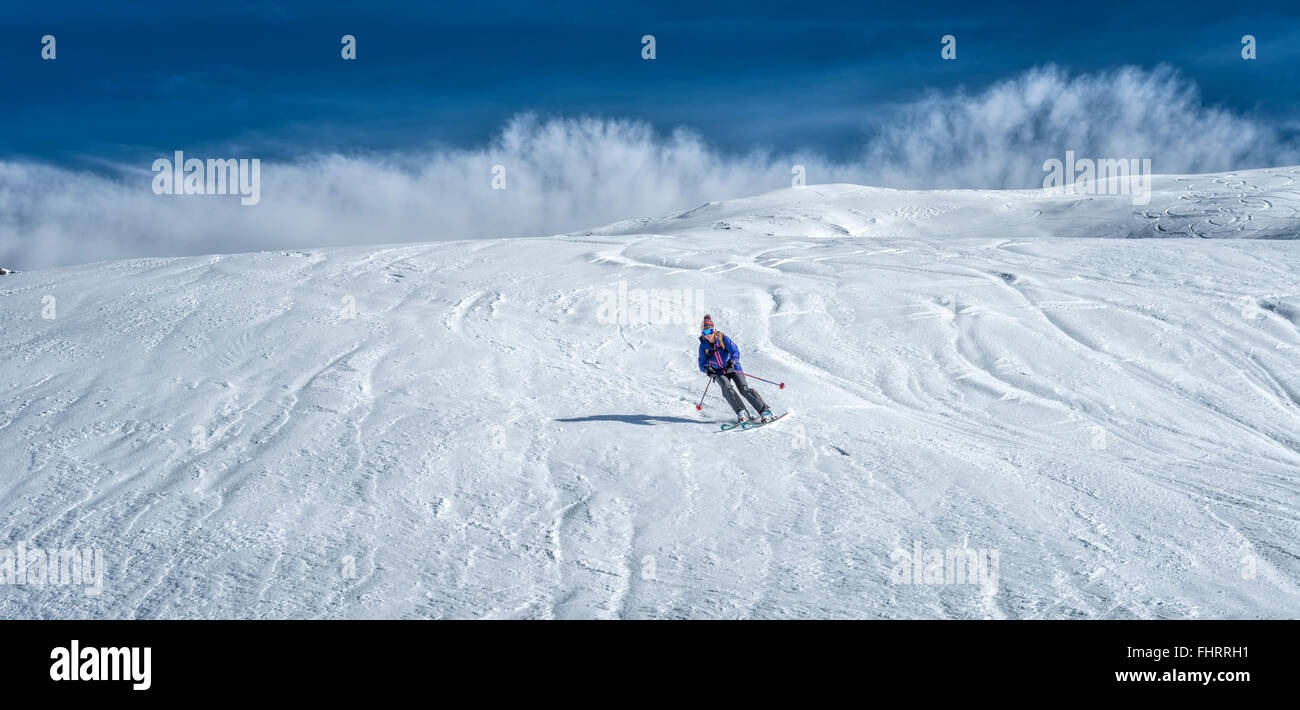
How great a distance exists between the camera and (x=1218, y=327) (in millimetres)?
16516

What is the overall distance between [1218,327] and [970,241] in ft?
38.5

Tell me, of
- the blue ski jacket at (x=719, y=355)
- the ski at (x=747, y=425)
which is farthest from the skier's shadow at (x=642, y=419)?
the blue ski jacket at (x=719, y=355)

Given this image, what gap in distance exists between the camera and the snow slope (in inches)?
283

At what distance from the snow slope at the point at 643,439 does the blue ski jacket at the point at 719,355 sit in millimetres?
916

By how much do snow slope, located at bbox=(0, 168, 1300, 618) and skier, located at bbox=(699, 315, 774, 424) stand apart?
538mm

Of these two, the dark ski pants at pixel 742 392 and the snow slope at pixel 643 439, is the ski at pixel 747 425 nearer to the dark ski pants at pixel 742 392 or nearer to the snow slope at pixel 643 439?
the dark ski pants at pixel 742 392

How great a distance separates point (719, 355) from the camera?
466 inches

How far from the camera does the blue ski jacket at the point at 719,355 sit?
11773mm

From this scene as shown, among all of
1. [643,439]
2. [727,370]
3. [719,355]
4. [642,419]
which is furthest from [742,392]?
[643,439]


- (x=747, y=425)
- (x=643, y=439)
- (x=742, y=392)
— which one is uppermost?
(x=742, y=392)

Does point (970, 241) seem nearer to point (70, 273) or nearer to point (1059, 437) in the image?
point (1059, 437)

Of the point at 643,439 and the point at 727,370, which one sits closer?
the point at 643,439

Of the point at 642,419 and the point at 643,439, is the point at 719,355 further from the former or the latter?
the point at 643,439

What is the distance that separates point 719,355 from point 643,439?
6.06ft
